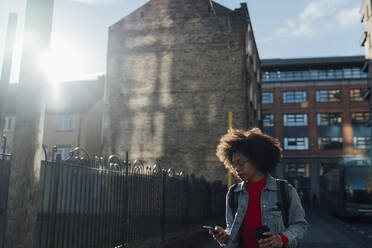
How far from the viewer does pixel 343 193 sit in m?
21.8

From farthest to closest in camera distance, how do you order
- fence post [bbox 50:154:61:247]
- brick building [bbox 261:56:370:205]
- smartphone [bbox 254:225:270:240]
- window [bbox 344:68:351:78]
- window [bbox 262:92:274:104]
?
window [bbox 262:92:274:104] < window [bbox 344:68:351:78] < brick building [bbox 261:56:370:205] < fence post [bbox 50:154:61:247] < smartphone [bbox 254:225:270:240]

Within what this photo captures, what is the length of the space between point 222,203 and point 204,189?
4.06 metres

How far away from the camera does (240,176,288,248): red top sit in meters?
3.05

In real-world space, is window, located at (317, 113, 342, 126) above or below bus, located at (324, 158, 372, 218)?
above

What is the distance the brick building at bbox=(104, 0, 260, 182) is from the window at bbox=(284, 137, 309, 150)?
100 feet

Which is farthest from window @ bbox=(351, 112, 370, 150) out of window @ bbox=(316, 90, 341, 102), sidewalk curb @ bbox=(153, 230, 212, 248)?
sidewalk curb @ bbox=(153, 230, 212, 248)

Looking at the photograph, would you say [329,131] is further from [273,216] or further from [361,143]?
[273,216]

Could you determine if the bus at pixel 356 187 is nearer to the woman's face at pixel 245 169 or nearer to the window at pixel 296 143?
the woman's face at pixel 245 169

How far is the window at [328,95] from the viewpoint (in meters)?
55.0

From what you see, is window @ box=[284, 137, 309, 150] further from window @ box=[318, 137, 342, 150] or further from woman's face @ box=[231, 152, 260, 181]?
woman's face @ box=[231, 152, 260, 181]

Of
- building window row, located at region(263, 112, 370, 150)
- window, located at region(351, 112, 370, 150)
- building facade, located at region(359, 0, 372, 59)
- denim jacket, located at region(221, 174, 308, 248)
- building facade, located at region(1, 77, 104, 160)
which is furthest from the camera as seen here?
building window row, located at region(263, 112, 370, 150)

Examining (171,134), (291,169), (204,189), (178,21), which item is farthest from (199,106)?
(291,169)

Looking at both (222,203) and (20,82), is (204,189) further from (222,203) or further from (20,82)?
(20,82)

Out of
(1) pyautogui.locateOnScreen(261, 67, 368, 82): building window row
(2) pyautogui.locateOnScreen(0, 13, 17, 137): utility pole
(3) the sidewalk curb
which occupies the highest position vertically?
(1) pyautogui.locateOnScreen(261, 67, 368, 82): building window row
